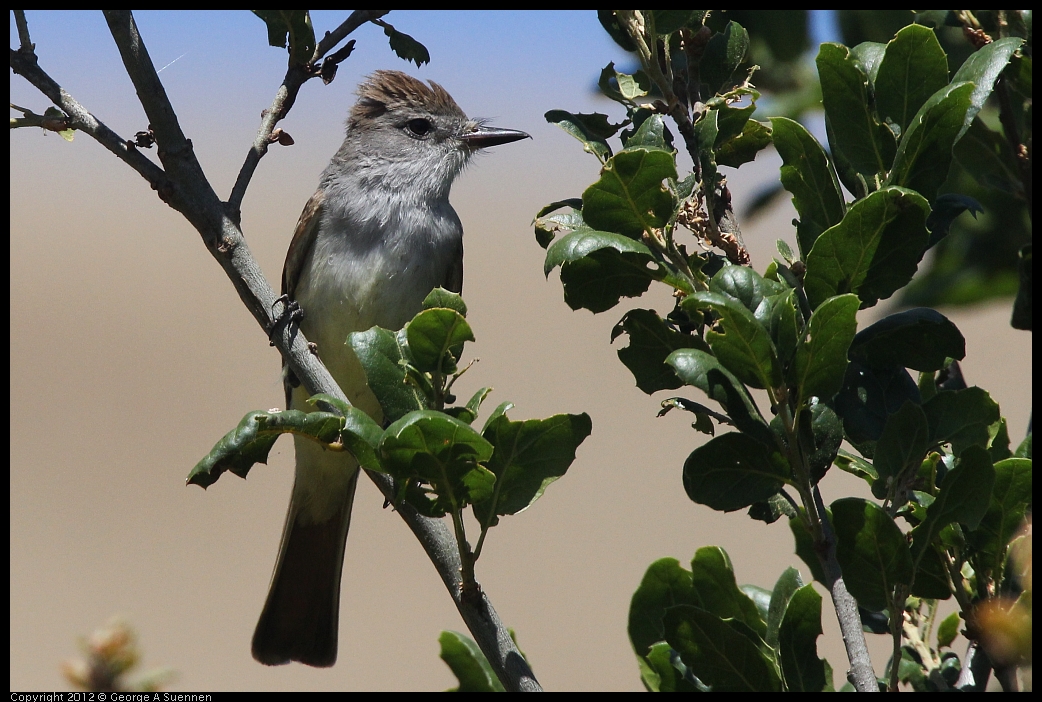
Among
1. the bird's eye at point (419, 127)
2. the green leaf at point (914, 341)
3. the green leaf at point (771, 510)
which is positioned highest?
the bird's eye at point (419, 127)

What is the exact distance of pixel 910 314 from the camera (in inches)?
71.1

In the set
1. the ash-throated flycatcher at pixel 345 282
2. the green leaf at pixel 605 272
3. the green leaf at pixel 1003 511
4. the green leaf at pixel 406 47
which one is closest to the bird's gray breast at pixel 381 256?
the ash-throated flycatcher at pixel 345 282

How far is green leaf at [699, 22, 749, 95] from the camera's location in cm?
216

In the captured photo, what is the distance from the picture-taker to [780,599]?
1932 millimetres

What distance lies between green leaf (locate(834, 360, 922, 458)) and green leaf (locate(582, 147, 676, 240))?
46 cm

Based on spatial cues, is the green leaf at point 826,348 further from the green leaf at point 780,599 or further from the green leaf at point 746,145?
the green leaf at point 746,145

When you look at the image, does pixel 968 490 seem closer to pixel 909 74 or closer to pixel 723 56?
pixel 909 74

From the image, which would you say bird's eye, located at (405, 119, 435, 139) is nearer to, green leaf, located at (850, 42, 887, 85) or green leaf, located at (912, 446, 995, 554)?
green leaf, located at (850, 42, 887, 85)

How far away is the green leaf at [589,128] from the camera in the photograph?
213 cm

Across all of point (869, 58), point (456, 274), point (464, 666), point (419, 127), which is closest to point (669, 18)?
point (869, 58)

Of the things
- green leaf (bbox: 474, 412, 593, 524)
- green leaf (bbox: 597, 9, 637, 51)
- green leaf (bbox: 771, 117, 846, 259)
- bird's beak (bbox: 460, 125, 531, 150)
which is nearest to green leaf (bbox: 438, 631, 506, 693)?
green leaf (bbox: 474, 412, 593, 524)

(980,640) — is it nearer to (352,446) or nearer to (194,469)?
(352,446)

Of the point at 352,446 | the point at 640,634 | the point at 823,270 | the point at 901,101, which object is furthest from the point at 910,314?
the point at 352,446

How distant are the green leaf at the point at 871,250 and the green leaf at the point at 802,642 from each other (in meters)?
0.53
